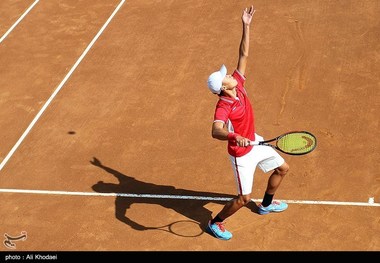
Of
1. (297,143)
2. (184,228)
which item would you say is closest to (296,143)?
(297,143)

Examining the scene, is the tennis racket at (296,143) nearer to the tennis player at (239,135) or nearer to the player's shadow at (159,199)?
the tennis player at (239,135)

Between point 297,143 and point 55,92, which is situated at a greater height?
point 297,143

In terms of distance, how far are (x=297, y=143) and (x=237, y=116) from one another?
2.92 ft

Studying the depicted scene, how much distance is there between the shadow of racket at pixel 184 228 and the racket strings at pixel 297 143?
1975 mm

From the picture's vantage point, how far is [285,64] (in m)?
12.6

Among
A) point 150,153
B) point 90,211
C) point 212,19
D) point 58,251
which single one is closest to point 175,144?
point 150,153

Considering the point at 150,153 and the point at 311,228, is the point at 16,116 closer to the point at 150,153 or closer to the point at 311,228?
the point at 150,153

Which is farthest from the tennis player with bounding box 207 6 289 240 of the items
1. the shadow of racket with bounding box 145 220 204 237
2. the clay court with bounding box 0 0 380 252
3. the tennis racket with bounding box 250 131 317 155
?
the clay court with bounding box 0 0 380 252

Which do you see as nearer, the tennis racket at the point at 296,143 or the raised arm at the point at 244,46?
the tennis racket at the point at 296,143

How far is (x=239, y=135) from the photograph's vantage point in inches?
294

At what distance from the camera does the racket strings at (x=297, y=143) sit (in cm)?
774

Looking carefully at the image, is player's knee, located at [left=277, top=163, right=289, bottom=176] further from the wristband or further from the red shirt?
the wristband

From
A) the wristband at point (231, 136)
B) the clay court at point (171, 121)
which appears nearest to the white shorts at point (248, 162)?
the wristband at point (231, 136)

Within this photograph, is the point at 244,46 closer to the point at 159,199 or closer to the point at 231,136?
the point at 231,136
